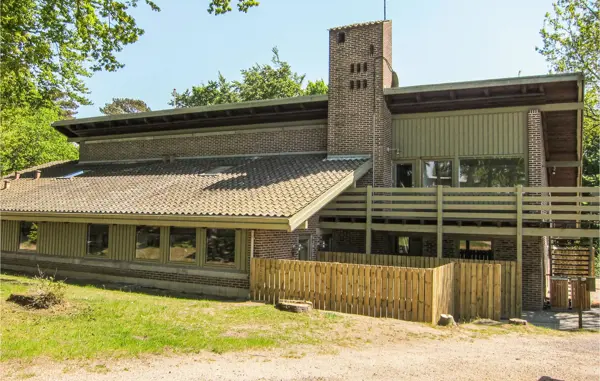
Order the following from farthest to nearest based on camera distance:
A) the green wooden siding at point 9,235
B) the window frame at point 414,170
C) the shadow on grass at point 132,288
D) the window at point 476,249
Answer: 1. the green wooden siding at point 9,235
2. the window frame at point 414,170
3. the window at point 476,249
4. the shadow on grass at point 132,288

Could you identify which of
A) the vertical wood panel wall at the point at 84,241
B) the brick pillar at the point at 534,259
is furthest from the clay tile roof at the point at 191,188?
the brick pillar at the point at 534,259

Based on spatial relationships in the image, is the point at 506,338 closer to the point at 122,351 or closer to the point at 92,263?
the point at 122,351

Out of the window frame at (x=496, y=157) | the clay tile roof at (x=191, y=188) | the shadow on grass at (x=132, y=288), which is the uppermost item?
the window frame at (x=496, y=157)

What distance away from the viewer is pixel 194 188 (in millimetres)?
16266

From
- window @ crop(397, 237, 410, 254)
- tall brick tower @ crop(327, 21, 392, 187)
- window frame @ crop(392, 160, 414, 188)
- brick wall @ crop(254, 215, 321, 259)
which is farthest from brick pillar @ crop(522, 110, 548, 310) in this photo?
brick wall @ crop(254, 215, 321, 259)

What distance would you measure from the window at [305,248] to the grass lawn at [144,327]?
437 cm

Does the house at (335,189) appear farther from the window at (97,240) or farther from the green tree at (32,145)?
the green tree at (32,145)

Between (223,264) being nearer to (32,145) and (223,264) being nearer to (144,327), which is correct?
(144,327)

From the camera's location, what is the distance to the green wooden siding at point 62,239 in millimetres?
16516

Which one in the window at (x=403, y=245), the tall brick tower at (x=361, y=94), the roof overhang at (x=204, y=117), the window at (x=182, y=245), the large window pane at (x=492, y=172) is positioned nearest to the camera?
the window at (x=182, y=245)

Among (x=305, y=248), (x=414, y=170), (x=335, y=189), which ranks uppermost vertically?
(x=414, y=170)

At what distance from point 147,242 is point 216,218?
368 cm

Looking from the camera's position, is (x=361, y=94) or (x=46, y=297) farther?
(x=361, y=94)

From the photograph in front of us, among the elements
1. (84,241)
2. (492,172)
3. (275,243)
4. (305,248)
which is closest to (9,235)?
(84,241)
